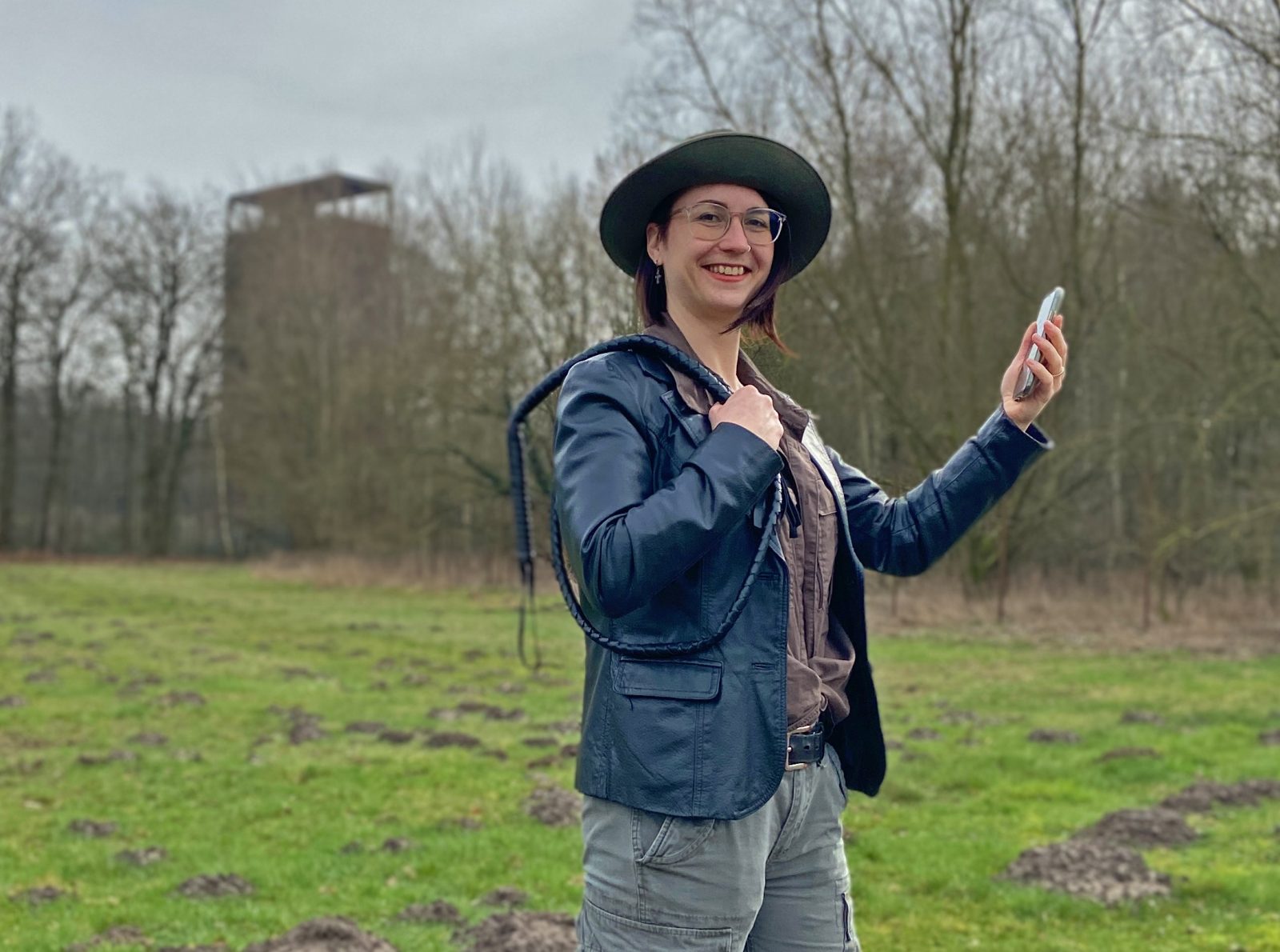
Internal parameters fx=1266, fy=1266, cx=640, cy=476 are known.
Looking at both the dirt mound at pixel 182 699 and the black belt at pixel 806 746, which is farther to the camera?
the dirt mound at pixel 182 699

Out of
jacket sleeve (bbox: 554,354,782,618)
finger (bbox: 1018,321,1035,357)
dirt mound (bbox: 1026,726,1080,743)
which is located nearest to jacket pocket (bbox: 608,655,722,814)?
jacket sleeve (bbox: 554,354,782,618)

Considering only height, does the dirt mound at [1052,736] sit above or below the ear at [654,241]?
below

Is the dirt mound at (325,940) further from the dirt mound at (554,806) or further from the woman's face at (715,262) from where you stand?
the woman's face at (715,262)

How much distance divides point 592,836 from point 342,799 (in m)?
6.63

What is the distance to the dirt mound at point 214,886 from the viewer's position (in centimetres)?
608

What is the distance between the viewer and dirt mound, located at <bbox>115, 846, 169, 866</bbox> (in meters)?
6.66

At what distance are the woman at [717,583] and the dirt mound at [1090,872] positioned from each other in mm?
4046

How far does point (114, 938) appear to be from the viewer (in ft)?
17.6

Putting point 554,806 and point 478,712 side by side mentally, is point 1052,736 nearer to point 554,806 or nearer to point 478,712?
point 554,806

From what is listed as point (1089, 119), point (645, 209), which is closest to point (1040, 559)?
point (1089, 119)

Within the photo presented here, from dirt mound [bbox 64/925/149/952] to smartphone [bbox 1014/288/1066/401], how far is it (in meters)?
4.52

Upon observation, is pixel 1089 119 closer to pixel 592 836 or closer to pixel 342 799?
pixel 342 799

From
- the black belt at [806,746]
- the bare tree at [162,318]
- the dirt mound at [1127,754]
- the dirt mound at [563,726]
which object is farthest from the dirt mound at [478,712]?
the bare tree at [162,318]

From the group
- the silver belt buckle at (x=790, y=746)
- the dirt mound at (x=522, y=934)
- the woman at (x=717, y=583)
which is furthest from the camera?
the dirt mound at (x=522, y=934)
